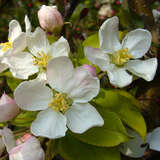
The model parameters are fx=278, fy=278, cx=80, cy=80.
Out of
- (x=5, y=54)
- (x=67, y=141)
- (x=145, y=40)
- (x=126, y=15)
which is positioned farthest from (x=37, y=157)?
(x=126, y=15)

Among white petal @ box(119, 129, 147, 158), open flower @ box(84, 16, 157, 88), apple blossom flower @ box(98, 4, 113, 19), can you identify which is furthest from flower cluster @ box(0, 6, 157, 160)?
apple blossom flower @ box(98, 4, 113, 19)

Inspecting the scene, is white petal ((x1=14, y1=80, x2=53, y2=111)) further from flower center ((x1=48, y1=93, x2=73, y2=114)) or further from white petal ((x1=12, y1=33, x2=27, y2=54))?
white petal ((x1=12, y1=33, x2=27, y2=54))

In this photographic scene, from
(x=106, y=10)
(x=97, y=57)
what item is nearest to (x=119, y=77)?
(x=97, y=57)

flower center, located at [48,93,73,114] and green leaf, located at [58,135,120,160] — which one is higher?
flower center, located at [48,93,73,114]

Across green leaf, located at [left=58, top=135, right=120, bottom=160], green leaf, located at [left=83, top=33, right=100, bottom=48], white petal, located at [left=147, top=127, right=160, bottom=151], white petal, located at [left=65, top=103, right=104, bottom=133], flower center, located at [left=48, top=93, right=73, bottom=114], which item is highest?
green leaf, located at [left=83, top=33, right=100, bottom=48]

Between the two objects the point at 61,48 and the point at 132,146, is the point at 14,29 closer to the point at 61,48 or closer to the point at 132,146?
the point at 61,48

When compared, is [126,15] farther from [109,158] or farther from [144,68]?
[109,158]

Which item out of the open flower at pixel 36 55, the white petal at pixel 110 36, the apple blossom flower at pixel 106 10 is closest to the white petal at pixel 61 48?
the open flower at pixel 36 55
